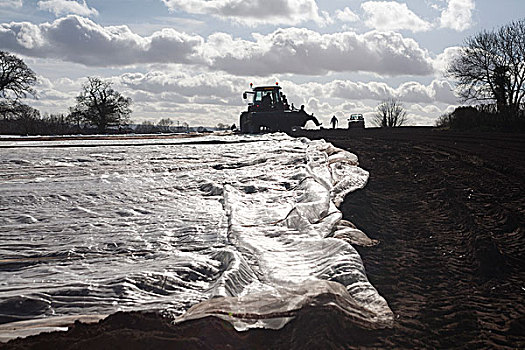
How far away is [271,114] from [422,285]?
1612cm

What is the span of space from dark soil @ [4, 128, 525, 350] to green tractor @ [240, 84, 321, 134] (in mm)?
13103

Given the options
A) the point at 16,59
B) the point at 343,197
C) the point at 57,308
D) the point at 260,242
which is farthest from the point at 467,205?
the point at 16,59

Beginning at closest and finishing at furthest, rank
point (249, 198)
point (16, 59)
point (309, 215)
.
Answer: point (309, 215), point (249, 198), point (16, 59)

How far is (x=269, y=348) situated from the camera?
59.7 inches

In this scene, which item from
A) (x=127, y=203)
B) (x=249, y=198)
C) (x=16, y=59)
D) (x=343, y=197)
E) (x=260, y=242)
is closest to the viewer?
(x=260, y=242)

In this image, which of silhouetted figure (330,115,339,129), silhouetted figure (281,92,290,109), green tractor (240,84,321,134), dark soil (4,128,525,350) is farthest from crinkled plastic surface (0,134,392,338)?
silhouetted figure (330,115,339,129)

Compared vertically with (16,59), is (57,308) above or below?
below

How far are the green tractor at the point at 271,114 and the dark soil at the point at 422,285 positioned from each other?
13.1m

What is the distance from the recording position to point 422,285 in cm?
230

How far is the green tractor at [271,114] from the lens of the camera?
18094 mm

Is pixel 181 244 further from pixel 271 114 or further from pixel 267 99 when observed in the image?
pixel 267 99

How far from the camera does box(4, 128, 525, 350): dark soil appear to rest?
1.48m

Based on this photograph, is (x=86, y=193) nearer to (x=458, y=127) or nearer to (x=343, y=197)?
(x=343, y=197)

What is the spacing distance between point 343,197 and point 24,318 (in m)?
2.71
